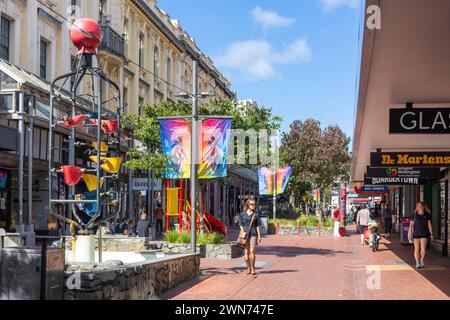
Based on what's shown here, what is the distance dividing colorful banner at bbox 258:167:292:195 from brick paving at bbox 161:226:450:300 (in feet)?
54.8

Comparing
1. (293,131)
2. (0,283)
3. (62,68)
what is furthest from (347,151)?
(0,283)

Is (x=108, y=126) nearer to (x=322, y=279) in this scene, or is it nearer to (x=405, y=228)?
(x=322, y=279)

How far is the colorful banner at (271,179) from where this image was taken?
36750mm

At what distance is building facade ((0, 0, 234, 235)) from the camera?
20.9 meters

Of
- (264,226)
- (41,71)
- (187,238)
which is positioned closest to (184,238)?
(187,238)

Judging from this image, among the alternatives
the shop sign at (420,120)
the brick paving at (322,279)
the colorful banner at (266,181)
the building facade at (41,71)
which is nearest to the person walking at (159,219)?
the building facade at (41,71)

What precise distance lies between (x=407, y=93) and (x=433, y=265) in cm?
677

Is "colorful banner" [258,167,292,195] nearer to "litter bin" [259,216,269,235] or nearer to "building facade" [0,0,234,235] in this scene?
"litter bin" [259,216,269,235]

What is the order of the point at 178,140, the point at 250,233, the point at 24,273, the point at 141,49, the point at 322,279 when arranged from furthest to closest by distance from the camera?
the point at 141,49 → the point at 178,140 → the point at 250,233 → the point at 322,279 → the point at 24,273

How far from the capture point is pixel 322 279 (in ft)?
44.5

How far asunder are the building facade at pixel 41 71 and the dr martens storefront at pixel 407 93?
7060mm

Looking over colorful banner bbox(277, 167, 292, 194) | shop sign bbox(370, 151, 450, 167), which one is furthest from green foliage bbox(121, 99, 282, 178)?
colorful banner bbox(277, 167, 292, 194)
